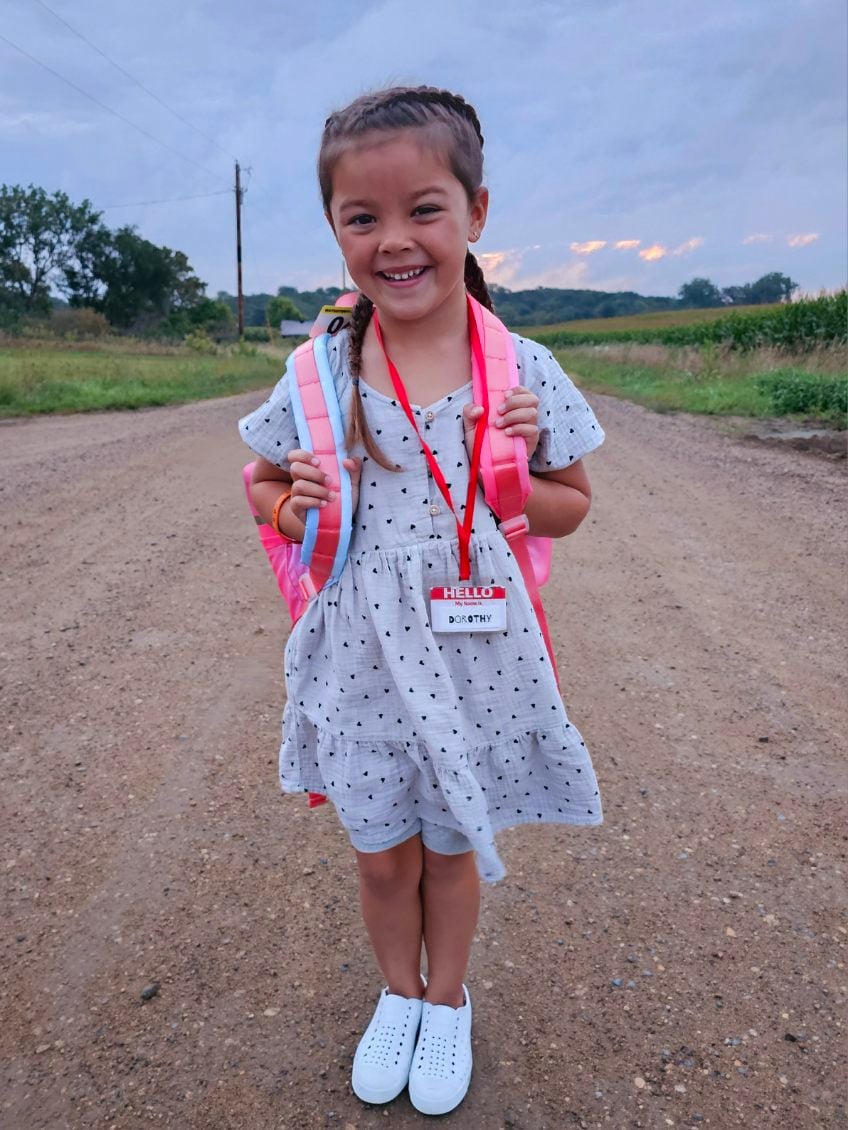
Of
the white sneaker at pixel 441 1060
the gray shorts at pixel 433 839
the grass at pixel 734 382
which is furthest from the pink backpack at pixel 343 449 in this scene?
the grass at pixel 734 382

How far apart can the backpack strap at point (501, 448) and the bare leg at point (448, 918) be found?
654 millimetres

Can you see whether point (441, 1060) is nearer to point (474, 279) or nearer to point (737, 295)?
point (474, 279)

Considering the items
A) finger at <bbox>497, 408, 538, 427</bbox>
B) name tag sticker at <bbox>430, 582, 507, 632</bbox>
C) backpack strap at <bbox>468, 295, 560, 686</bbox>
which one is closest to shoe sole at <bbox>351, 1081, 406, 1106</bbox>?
name tag sticker at <bbox>430, 582, 507, 632</bbox>

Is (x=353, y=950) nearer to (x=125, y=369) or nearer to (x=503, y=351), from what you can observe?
(x=503, y=351)

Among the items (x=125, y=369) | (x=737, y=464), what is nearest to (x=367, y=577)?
(x=737, y=464)

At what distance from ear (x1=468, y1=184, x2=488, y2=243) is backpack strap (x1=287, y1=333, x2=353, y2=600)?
325 mm

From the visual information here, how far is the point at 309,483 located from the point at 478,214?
0.55 m

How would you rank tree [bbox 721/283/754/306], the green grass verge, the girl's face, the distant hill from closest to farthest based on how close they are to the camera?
the girl's face
the green grass verge
tree [bbox 721/283/754/306]
the distant hill

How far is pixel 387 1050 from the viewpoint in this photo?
1760 millimetres

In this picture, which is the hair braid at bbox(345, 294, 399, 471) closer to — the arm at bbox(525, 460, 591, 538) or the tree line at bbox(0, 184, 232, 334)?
the arm at bbox(525, 460, 591, 538)

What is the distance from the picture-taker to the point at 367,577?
147 cm

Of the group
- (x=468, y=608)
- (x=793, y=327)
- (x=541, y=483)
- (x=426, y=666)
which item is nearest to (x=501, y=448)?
(x=541, y=483)

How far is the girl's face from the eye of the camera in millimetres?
1318

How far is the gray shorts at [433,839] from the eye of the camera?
1.61 meters
